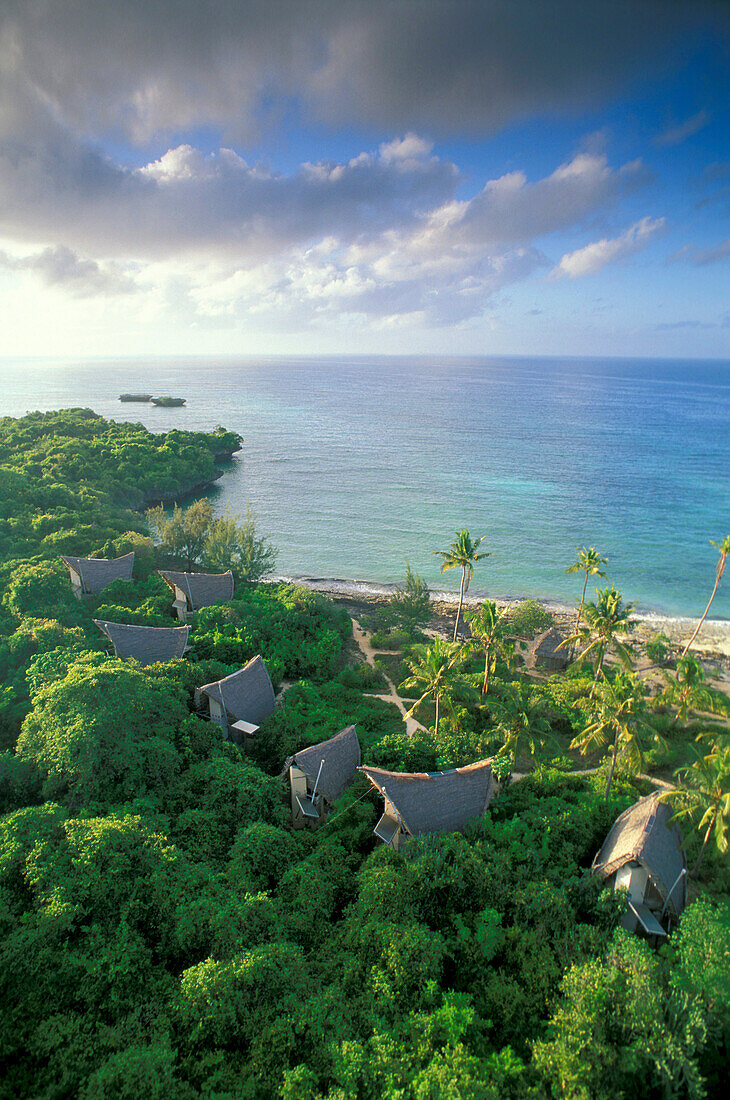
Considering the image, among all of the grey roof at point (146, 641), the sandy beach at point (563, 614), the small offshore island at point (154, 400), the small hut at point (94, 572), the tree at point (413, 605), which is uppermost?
the small offshore island at point (154, 400)

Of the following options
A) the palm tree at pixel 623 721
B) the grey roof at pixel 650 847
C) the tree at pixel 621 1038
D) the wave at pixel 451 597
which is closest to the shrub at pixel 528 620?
the wave at pixel 451 597

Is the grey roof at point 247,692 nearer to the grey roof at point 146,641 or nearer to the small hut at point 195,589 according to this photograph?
the grey roof at point 146,641

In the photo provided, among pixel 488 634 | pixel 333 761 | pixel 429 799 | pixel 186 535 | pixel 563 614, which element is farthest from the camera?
pixel 186 535

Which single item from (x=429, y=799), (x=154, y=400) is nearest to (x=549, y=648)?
(x=429, y=799)

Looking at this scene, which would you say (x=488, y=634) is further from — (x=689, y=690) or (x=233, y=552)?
(x=233, y=552)

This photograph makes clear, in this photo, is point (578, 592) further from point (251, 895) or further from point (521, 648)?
point (251, 895)

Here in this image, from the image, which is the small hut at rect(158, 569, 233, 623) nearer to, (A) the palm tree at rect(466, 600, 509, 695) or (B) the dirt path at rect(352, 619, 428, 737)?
(B) the dirt path at rect(352, 619, 428, 737)
